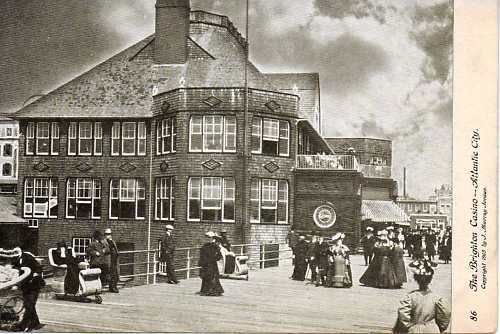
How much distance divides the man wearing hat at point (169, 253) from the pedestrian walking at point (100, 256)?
52 centimetres

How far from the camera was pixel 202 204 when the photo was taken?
5.96m

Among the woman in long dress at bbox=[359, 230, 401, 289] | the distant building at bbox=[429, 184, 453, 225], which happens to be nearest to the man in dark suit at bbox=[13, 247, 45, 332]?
→ the woman in long dress at bbox=[359, 230, 401, 289]

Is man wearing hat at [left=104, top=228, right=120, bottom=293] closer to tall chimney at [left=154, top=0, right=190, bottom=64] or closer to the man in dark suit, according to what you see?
the man in dark suit

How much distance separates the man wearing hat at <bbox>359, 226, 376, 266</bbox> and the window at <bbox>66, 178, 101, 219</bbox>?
248 cm

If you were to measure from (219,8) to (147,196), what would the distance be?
1.86 metres

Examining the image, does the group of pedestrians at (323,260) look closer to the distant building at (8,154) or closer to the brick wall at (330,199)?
the brick wall at (330,199)

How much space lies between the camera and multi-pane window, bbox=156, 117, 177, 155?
6.00 meters

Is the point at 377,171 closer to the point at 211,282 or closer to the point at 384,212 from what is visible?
the point at 384,212

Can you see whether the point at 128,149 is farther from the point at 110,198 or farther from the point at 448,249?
the point at 448,249

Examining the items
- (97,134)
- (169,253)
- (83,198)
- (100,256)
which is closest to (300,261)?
(169,253)

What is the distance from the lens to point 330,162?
5.93 metres

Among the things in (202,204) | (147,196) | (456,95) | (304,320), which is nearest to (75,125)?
(147,196)

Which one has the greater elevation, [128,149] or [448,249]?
[128,149]

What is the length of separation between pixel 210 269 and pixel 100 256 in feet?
3.44
